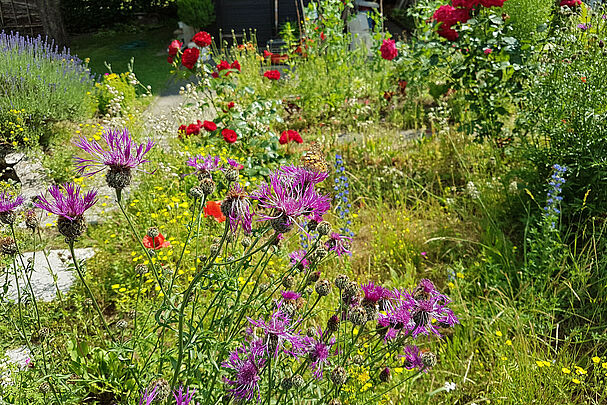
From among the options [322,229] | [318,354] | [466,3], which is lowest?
[318,354]

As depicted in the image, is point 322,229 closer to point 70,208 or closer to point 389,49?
point 70,208

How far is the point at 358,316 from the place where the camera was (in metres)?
1.14

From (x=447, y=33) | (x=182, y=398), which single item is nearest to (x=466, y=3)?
(x=447, y=33)

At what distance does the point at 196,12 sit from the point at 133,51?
159cm

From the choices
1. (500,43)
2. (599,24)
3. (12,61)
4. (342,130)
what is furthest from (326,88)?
(12,61)

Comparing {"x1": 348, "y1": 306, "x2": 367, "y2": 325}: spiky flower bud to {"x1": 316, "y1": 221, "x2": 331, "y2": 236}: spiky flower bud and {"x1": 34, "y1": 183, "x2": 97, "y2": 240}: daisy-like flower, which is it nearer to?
{"x1": 316, "y1": 221, "x2": 331, "y2": 236}: spiky flower bud

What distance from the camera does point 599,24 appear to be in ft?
9.19

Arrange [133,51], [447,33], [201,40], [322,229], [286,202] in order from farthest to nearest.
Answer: [133,51] → [201,40] → [447,33] → [322,229] → [286,202]

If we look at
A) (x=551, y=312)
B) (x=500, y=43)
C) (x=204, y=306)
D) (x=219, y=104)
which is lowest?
(x=551, y=312)

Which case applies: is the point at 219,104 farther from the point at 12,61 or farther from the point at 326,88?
the point at 12,61

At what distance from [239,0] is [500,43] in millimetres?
5948

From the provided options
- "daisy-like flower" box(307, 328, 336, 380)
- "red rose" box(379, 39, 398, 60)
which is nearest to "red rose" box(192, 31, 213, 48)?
"red rose" box(379, 39, 398, 60)

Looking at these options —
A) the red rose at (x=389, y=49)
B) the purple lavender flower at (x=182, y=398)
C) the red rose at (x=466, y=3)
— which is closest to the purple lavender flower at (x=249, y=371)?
the purple lavender flower at (x=182, y=398)

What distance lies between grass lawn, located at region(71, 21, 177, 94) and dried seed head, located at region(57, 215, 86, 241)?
5.66 m
